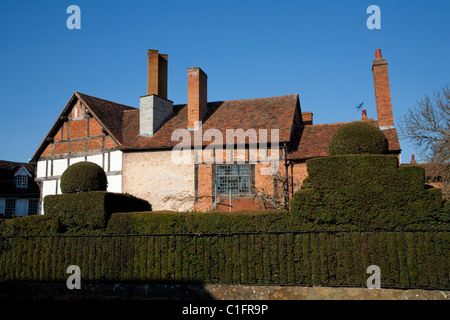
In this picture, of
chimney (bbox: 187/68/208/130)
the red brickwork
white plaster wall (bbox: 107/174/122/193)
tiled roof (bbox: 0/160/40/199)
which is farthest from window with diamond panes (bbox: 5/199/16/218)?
chimney (bbox: 187/68/208/130)

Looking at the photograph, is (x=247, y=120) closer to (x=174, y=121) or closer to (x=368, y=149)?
(x=174, y=121)

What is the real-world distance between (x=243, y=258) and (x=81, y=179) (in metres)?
6.05

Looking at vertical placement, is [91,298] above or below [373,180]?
below

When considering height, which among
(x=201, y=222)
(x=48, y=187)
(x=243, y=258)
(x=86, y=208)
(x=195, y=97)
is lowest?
(x=243, y=258)

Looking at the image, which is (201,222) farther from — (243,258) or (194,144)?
(194,144)

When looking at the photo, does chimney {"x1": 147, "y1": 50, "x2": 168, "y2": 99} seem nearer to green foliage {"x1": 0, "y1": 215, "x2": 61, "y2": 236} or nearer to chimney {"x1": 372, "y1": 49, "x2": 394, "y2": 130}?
green foliage {"x1": 0, "y1": 215, "x2": 61, "y2": 236}

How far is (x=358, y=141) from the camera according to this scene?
983cm

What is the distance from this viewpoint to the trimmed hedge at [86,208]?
437 inches

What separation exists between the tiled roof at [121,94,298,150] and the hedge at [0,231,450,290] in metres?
8.52

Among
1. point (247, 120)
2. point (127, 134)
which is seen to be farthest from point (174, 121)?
point (247, 120)

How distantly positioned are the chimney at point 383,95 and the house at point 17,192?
2573cm

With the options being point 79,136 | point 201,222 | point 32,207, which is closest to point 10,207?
point 32,207

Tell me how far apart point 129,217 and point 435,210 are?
7939 millimetres
